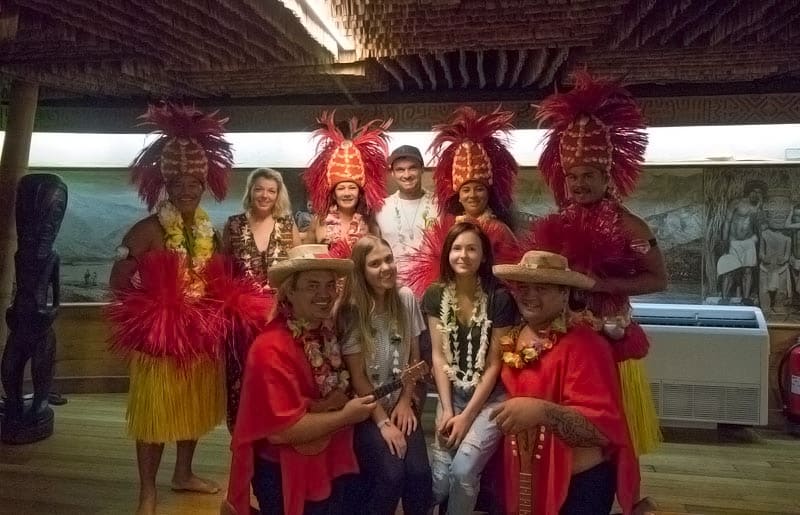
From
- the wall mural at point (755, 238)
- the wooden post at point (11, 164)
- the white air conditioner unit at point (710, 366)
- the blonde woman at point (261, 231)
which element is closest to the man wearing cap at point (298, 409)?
the blonde woman at point (261, 231)

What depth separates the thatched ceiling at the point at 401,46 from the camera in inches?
102

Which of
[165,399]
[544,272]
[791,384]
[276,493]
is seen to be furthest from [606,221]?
[791,384]

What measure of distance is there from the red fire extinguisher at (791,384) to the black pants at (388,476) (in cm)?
280

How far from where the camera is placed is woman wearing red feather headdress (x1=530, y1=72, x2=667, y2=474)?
92.2 inches

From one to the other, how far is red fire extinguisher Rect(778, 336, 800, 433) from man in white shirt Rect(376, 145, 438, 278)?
2.51 m

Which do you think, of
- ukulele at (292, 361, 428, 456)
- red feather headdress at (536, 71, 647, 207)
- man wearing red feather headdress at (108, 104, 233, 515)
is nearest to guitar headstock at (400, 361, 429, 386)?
ukulele at (292, 361, 428, 456)

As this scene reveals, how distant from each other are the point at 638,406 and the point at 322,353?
1.28 m

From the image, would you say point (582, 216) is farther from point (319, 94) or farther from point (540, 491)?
point (319, 94)

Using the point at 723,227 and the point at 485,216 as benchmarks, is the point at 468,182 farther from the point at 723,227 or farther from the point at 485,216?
the point at 723,227

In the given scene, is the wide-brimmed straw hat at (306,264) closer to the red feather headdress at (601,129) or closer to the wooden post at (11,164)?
the red feather headdress at (601,129)

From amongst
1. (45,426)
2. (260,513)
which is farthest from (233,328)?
(45,426)

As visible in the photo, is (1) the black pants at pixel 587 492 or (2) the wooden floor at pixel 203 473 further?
(2) the wooden floor at pixel 203 473

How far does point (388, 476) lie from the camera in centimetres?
232

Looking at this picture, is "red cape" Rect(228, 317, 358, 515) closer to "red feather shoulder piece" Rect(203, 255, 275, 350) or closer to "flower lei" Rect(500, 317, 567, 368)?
"red feather shoulder piece" Rect(203, 255, 275, 350)
